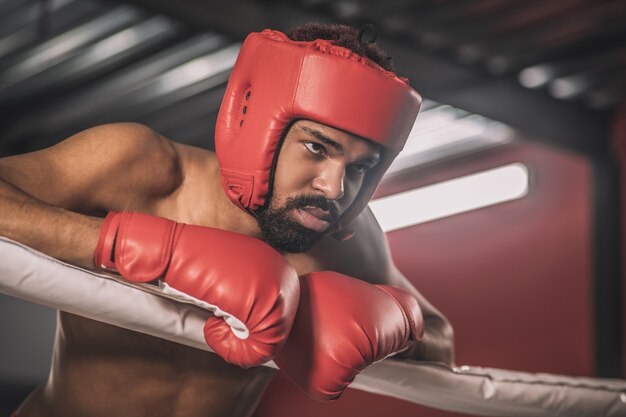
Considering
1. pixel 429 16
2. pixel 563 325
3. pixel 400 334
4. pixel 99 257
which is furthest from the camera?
pixel 563 325

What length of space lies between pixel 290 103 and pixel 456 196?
3.98 metres

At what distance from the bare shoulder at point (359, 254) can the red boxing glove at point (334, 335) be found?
0.46 meters

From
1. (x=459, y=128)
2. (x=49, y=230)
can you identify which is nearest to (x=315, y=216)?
(x=49, y=230)

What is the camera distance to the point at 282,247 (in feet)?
5.51

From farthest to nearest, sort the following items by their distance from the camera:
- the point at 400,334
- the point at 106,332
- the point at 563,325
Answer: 1. the point at 563,325
2. the point at 106,332
3. the point at 400,334

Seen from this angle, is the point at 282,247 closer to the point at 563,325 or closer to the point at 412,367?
the point at 412,367

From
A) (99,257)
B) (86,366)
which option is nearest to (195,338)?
(99,257)

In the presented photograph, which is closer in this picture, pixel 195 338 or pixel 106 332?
pixel 195 338

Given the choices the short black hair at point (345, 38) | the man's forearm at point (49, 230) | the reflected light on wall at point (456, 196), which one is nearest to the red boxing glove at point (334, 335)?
the man's forearm at point (49, 230)

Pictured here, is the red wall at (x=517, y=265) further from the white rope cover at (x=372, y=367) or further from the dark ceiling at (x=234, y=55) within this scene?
the white rope cover at (x=372, y=367)

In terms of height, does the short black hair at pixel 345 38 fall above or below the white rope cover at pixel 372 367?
above

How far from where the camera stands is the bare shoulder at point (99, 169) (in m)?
1.48

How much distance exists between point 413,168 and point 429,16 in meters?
2.09

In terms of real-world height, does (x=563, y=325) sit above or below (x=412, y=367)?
below
